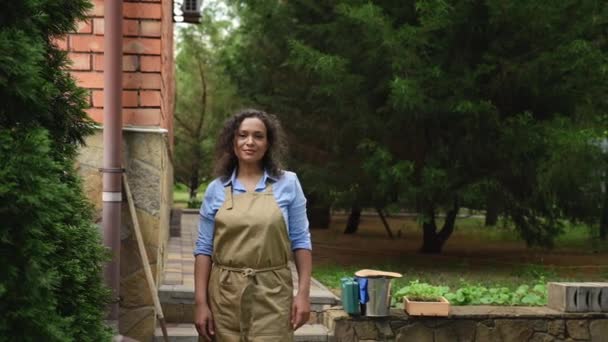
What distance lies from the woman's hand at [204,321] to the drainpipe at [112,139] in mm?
1096

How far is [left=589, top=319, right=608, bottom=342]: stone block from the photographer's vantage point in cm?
564

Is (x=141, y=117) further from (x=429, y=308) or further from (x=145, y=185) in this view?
(x=429, y=308)

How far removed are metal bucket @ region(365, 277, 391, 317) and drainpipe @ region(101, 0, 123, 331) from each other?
1930 mm

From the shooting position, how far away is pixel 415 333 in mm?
5488

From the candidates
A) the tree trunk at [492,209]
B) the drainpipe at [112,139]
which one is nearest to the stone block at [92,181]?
the drainpipe at [112,139]

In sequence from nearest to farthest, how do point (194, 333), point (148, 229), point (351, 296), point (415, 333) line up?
point (148, 229), point (194, 333), point (351, 296), point (415, 333)

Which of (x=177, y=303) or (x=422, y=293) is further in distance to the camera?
(x=422, y=293)

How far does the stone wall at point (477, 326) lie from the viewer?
543cm

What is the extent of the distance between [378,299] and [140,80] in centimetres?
229

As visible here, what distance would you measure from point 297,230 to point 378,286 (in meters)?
2.19

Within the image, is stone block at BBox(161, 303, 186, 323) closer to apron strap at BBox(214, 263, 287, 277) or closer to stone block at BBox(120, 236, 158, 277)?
stone block at BBox(120, 236, 158, 277)

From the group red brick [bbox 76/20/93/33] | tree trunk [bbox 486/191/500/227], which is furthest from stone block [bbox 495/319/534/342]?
tree trunk [bbox 486/191/500/227]

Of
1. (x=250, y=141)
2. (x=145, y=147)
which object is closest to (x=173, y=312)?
(x=145, y=147)

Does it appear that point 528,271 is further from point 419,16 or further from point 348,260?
point 419,16
